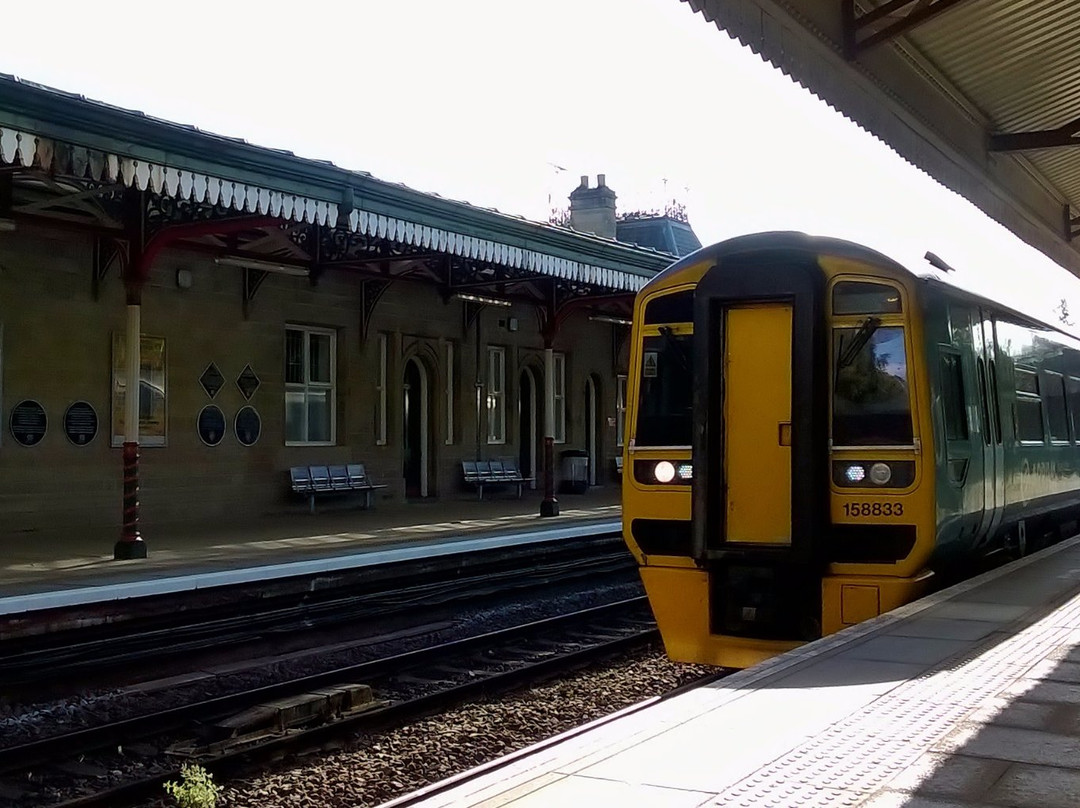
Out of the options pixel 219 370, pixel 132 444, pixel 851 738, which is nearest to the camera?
pixel 851 738

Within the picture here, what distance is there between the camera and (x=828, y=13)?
683 centimetres

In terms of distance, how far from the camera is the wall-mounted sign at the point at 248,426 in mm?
15164

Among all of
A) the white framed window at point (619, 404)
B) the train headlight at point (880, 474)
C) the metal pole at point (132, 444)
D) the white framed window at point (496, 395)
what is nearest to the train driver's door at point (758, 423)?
the train headlight at point (880, 474)

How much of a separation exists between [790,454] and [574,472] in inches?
605

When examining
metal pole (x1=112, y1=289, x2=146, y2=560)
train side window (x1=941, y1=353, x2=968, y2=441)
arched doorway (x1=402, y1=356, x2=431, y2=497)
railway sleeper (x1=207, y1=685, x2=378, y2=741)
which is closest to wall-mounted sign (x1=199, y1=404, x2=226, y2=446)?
metal pole (x1=112, y1=289, x2=146, y2=560)

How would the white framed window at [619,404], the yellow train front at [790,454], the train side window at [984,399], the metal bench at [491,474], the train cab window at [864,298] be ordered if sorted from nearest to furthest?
the yellow train front at [790,454] → the train cab window at [864,298] → the train side window at [984,399] → the metal bench at [491,474] → the white framed window at [619,404]

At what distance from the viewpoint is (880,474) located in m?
6.71

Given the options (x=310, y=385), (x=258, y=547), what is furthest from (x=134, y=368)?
(x=310, y=385)

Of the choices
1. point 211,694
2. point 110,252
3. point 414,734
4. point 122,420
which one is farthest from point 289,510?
point 414,734

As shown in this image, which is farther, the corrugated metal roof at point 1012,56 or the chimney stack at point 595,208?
the chimney stack at point 595,208

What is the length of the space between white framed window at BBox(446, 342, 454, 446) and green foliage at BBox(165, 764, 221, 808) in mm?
13370

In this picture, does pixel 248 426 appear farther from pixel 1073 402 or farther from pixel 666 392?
pixel 1073 402

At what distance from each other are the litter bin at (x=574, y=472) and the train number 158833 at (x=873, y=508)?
50.4ft

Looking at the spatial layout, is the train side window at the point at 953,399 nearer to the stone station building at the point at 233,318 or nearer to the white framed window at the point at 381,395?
the stone station building at the point at 233,318
